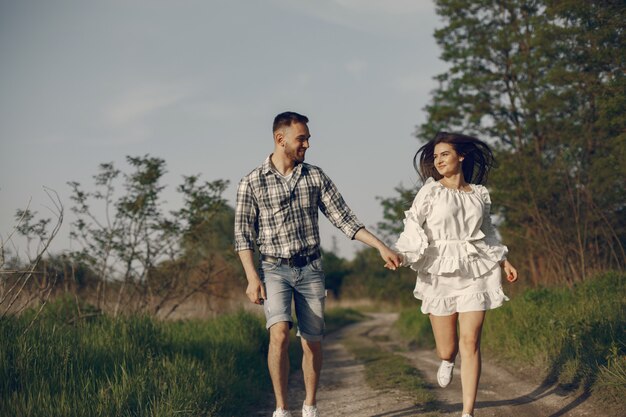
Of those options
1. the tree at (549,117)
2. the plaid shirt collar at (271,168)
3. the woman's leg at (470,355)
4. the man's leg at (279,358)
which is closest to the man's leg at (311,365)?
the man's leg at (279,358)

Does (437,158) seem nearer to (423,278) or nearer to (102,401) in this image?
(423,278)

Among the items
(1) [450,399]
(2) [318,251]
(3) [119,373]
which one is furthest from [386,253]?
(3) [119,373]

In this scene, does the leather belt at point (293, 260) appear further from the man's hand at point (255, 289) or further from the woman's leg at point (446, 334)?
the woman's leg at point (446, 334)

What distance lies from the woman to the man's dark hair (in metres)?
1.18

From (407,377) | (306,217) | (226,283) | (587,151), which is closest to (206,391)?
(306,217)

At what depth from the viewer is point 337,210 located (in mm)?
5367

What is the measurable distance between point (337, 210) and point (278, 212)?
0.54 metres

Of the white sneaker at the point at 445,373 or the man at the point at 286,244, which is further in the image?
the white sneaker at the point at 445,373

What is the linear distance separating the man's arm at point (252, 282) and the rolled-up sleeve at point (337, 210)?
0.79 meters

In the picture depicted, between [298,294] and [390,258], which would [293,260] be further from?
[390,258]

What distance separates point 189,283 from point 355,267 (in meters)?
46.3

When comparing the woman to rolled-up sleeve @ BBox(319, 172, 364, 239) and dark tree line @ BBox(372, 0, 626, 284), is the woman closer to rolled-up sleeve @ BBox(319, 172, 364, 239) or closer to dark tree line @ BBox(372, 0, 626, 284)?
rolled-up sleeve @ BBox(319, 172, 364, 239)

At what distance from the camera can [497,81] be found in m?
23.7

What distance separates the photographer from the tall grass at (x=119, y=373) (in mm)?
4309
